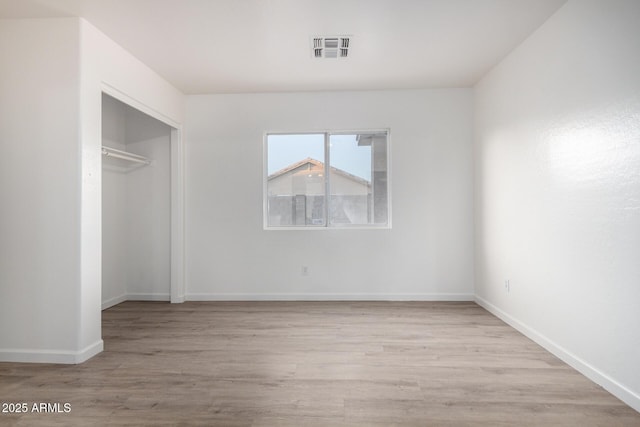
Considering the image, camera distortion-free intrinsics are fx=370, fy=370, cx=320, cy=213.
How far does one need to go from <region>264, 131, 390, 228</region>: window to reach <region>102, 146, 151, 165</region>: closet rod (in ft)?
5.01

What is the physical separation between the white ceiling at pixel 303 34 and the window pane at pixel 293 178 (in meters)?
0.84

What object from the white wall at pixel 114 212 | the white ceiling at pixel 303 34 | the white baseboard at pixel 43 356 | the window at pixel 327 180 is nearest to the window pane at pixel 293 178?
the window at pixel 327 180

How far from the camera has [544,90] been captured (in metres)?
2.98

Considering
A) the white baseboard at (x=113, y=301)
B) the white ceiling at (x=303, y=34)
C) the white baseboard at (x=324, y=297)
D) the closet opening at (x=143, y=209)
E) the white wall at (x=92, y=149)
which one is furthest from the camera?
the closet opening at (x=143, y=209)

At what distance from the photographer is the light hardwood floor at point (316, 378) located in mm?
2027

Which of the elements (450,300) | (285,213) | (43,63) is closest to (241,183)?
(285,213)

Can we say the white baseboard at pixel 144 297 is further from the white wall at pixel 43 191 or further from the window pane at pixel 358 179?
the window pane at pixel 358 179

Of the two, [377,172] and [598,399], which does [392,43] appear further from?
[598,399]

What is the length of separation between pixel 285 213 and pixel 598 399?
11.5 feet

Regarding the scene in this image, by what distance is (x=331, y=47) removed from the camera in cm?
334

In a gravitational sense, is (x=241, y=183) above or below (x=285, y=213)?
above

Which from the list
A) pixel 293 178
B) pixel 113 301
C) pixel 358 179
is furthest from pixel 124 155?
pixel 358 179

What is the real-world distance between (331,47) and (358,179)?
1788 mm

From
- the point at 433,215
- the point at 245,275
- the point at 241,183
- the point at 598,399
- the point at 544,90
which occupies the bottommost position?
the point at 598,399
